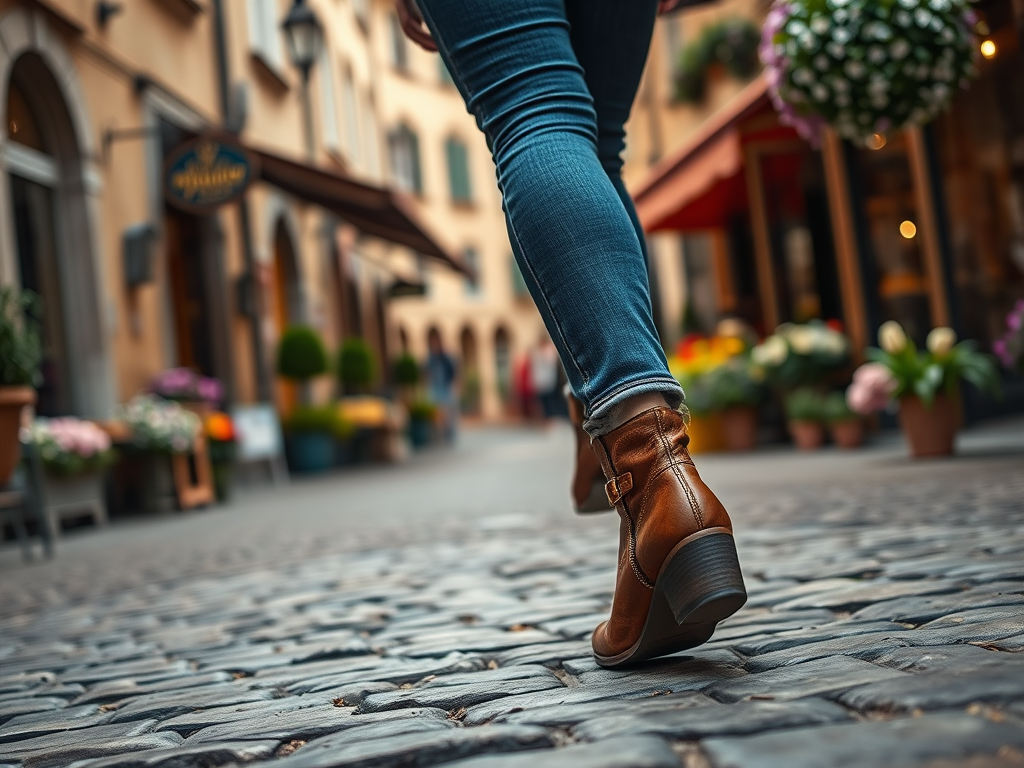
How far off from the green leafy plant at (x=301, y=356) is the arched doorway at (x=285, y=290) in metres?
1.68

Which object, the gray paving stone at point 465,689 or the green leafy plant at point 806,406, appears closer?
the gray paving stone at point 465,689

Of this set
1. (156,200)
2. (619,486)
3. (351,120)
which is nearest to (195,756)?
(619,486)

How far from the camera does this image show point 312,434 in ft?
45.9

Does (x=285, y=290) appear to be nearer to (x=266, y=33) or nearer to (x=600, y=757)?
(x=266, y=33)

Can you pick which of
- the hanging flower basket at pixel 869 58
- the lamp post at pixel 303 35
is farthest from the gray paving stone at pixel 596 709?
the lamp post at pixel 303 35

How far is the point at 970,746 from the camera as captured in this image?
110 centimetres

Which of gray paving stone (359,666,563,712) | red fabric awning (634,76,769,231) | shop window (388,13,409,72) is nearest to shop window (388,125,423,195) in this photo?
shop window (388,13,409,72)

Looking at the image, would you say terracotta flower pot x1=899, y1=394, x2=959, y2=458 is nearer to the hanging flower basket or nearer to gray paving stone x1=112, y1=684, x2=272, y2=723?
the hanging flower basket

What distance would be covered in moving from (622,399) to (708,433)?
829 centimetres

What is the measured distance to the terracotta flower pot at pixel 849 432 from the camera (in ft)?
26.9

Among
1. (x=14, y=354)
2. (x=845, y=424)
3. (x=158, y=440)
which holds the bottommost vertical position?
(x=845, y=424)

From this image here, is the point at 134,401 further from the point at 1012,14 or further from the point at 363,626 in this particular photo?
the point at 363,626

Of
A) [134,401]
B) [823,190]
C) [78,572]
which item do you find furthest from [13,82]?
[823,190]

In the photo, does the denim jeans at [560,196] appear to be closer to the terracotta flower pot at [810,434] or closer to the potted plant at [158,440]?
the terracotta flower pot at [810,434]
